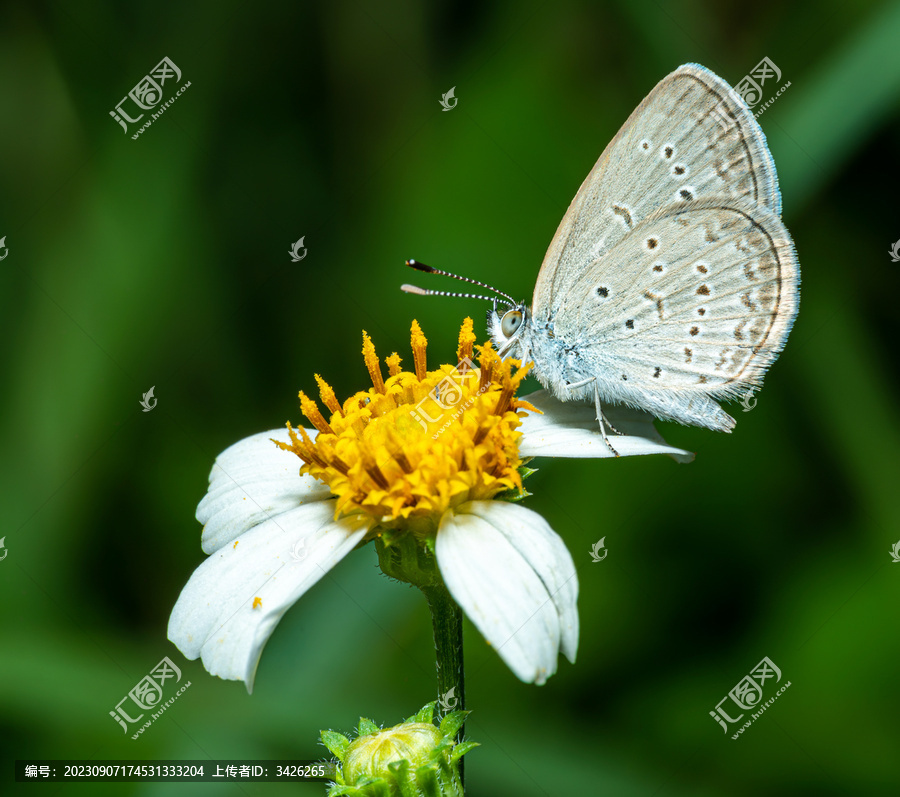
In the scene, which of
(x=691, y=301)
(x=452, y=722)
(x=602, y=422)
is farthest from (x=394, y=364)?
(x=452, y=722)

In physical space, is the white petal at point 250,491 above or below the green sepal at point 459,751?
above

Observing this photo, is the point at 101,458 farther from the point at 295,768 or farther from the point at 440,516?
the point at 440,516

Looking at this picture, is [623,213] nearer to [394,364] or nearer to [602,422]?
[602,422]

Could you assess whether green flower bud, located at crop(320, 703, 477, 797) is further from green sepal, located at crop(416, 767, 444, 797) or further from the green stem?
the green stem

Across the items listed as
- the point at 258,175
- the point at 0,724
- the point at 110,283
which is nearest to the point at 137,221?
the point at 110,283

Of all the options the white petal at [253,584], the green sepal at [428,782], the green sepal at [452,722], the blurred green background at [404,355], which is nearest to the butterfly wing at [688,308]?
the blurred green background at [404,355]

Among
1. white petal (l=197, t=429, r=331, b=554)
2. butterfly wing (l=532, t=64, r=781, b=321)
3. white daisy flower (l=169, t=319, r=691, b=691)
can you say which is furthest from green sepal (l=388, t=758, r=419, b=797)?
butterfly wing (l=532, t=64, r=781, b=321)

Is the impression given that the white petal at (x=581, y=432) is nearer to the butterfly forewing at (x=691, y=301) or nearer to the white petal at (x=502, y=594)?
the butterfly forewing at (x=691, y=301)
